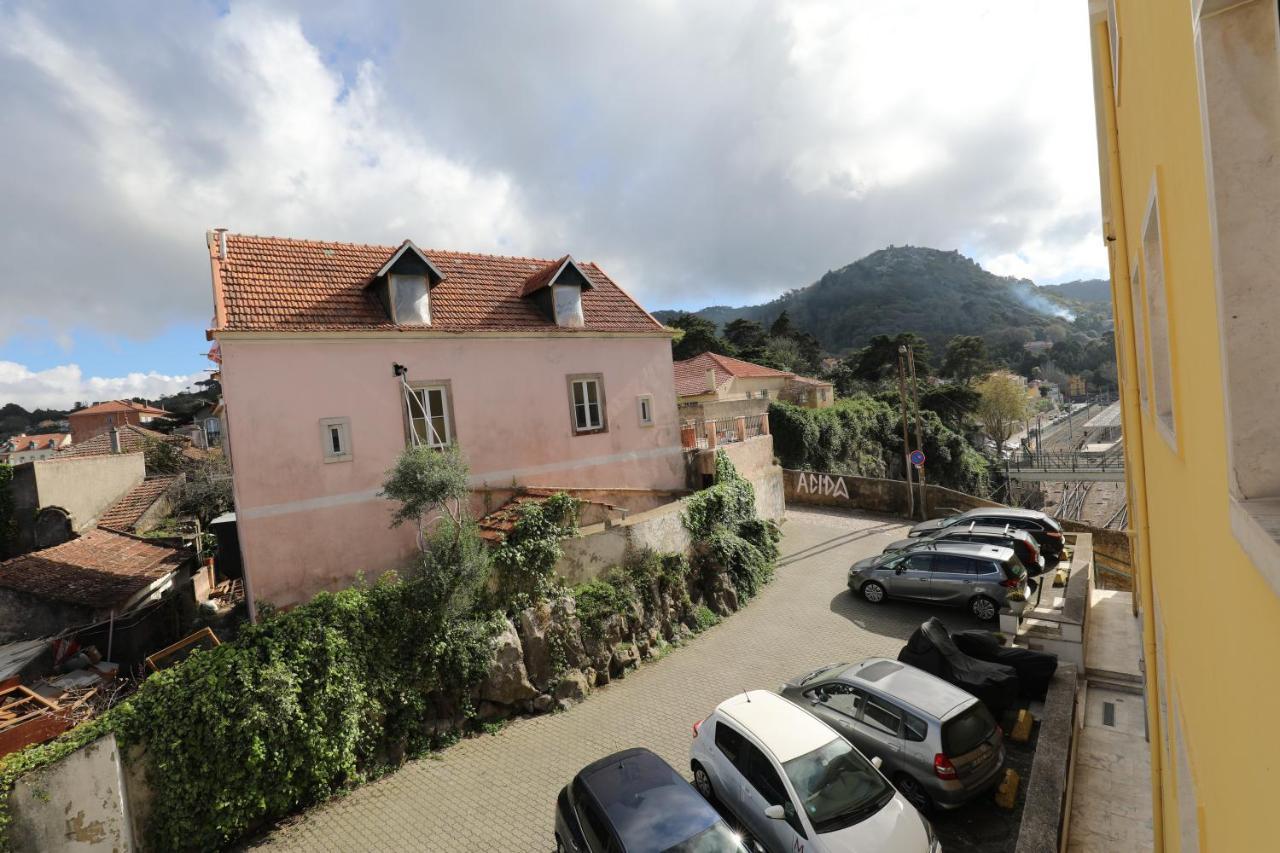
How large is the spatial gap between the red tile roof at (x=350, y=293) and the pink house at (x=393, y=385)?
0.15 ft

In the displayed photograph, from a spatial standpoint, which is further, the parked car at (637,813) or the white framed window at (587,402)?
the white framed window at (587,402)

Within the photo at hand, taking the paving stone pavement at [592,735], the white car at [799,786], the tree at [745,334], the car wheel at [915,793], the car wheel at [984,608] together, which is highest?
the tree at [745,334]

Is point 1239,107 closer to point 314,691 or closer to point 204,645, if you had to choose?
point 314,691

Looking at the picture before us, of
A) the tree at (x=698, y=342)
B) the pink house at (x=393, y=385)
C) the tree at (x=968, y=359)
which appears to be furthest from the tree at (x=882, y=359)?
the pink house at (x=393, y=385)

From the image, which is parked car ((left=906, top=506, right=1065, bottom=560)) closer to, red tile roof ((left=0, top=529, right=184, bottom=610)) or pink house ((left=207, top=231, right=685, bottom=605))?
pink house ((left=207, top=231, right=685, bottom=605))

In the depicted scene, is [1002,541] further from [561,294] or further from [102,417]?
[102,417]

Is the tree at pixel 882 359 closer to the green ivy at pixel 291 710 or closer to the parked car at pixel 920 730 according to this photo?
the parked car at pixel 920 730

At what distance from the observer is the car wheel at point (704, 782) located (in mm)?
8844

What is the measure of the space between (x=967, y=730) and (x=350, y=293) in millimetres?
15915

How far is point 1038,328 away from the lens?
398 ft

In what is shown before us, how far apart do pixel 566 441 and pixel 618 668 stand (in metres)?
6.64

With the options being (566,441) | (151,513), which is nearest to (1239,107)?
(566,441)

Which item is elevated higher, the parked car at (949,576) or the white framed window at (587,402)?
the white framed window at (587,402)

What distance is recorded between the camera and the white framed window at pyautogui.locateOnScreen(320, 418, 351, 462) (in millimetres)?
13914
